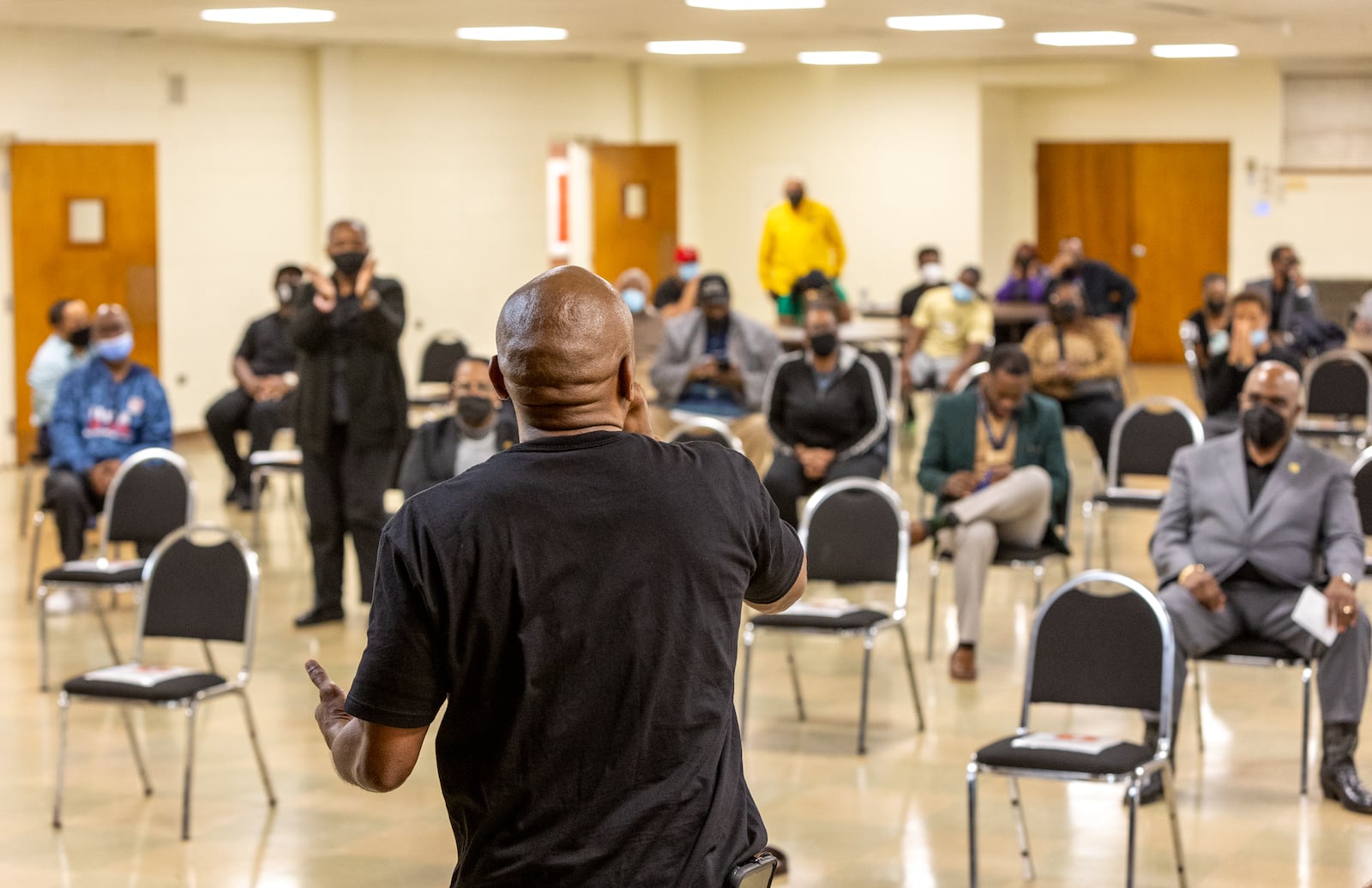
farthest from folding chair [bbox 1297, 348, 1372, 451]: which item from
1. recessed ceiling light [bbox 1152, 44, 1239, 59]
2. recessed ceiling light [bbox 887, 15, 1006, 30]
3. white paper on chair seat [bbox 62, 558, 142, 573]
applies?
white paper on chair seat [bbox 62, 558, 142, 573]

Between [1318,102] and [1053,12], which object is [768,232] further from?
[1318,102]

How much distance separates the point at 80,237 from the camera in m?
12.8

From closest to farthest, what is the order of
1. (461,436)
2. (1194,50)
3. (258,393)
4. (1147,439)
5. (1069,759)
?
(1069,759) < (461,436) < (1147,439) < (258,393) < (1194,50)

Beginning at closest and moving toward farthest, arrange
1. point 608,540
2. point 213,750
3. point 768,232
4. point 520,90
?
point 608,540 → point 213,750 → point 768,232 → point 520,90

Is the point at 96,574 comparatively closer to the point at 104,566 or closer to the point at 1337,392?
the point at 104,566

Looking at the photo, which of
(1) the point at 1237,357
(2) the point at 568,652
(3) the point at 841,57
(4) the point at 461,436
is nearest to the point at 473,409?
(4) the point at 461,436

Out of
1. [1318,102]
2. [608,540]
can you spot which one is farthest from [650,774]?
[1318,102]

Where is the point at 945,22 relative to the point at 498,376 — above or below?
above

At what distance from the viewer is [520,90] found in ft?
53.4

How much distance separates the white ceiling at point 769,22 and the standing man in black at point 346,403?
2.37 metres

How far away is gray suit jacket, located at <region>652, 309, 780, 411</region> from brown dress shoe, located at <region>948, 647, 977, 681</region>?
2599mm

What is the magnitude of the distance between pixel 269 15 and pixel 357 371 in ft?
12.2

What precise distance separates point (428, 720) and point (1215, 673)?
555 centimetres

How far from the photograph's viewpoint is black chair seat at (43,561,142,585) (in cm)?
691
